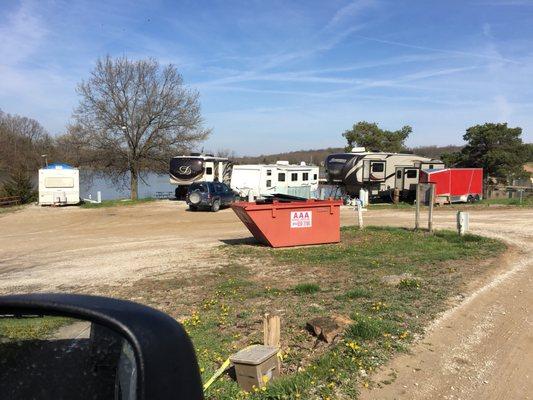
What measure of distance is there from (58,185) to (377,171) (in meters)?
19.1

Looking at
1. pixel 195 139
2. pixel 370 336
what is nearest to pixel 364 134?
pixel 195 139

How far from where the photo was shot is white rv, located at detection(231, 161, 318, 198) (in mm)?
30219

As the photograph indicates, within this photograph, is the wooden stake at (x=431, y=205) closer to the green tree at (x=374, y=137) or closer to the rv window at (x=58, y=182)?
A: the rv window at (x=58, y=182)

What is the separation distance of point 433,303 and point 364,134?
1920 inches

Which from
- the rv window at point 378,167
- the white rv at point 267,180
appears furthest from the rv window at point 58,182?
the rv window at point 378,167

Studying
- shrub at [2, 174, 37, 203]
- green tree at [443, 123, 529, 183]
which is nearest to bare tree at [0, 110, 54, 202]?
shrub at [2, 174, 37, 203]

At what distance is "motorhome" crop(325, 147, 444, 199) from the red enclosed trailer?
5.30 feet

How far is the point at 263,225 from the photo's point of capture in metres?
12.8

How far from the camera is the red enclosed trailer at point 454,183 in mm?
28031

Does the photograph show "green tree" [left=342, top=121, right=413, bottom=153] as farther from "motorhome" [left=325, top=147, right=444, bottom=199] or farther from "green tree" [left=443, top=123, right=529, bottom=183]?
"motorhome" [left=325, top=147, right=444, bottom=199]

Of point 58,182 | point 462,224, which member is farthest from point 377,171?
point 58,182

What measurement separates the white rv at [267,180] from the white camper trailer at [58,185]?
9.59 metres

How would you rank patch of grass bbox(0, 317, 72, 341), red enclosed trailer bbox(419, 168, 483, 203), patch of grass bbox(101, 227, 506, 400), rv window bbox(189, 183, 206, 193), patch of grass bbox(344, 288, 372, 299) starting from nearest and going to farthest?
patch of grass bbox(0, 317, 72, 341) < patch of grass bbox(101, 227, 506, 400) < patch of grass bbox(344, 288, 372, 299) < rv window bbox(189, 183, 206, 193) < red enclosed trailer bbox(419, 168, 483, 203)

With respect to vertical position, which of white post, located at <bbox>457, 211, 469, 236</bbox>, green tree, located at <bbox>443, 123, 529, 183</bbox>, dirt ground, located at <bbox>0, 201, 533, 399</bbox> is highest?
green tree, located at <bbox>443, 123, 529, 183</bbox>
